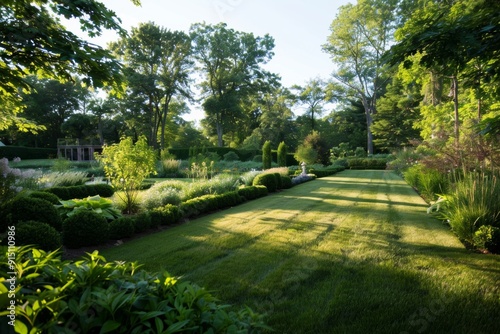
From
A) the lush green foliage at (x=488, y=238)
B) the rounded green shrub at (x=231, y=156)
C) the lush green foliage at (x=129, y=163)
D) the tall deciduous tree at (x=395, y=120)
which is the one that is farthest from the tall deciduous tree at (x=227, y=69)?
the lush green foliage at (x=488, y=238)

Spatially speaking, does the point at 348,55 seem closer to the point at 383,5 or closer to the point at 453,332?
the point at 383,5

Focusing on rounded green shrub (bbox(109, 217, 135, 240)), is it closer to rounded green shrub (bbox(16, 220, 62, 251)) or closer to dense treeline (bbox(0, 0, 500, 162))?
rounded green shrub (bbox(16, 220, 62, 251))

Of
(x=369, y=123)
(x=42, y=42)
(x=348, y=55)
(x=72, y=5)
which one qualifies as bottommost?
(x=42, y=42)

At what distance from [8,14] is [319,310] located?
4712mm

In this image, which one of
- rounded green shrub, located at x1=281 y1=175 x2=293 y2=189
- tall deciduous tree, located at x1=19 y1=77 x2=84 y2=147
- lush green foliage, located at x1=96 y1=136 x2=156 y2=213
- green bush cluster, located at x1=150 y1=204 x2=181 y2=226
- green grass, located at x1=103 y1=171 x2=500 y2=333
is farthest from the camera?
tall deciduous tree, located at x1=19 y1=77 x2=84 y2=147

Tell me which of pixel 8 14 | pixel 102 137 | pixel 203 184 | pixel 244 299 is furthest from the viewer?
pixel 102 137

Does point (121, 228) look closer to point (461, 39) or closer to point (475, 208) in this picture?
point (461, 39)

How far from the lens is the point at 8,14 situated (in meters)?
3.57

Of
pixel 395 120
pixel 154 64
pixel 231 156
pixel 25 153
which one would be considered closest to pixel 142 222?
pixel 231 156

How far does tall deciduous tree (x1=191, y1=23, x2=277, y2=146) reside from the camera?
3838 centimetres

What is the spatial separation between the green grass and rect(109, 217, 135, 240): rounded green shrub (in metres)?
0.36

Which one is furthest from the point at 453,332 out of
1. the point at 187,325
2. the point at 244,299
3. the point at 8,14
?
the point at 8,14

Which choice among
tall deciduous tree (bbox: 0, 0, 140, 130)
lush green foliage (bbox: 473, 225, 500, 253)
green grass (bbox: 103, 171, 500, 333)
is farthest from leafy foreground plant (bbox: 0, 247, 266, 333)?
lush green foliage (bbox: 473, 225, 500, 253)

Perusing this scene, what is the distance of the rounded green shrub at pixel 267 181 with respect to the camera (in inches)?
489
